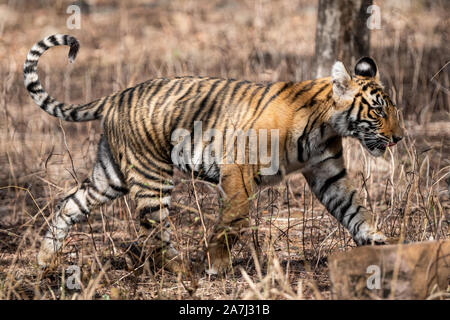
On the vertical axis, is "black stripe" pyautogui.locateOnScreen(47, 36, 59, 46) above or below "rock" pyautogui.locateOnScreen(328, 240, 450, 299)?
above

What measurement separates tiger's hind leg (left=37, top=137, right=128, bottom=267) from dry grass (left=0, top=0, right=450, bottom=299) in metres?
0.12

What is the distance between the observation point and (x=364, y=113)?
3.82 metres

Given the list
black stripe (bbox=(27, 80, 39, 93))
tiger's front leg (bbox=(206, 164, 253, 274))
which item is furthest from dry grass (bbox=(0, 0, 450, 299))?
black stripe (bbox=(27, 80, 39, 93))

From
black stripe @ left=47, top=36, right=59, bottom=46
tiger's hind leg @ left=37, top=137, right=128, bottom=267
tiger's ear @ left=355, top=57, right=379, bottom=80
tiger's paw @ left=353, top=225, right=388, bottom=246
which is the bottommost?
tiger's paw @ left=353, top=225, right=388, bottom=246

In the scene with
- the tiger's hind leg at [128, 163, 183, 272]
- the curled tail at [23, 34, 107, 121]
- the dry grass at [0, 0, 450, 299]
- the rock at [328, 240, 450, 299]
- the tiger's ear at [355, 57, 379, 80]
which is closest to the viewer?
the rock at [328, 240, 450, 299]

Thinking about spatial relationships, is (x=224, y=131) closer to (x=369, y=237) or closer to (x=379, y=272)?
(x=369, y=237)

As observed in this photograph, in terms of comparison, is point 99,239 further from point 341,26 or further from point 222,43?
point 222,43

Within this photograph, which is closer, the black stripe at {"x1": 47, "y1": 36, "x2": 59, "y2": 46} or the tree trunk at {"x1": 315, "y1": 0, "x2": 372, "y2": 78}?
the black stripe at {"x1": 47, "y1": 36, "x2": 59, "y2": 46}

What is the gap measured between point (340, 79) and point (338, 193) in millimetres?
653

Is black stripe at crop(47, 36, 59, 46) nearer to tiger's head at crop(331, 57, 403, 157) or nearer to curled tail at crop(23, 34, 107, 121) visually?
curled tail at crop(23, 34, 107, 121)

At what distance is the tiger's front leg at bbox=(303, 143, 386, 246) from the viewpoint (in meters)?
3.85

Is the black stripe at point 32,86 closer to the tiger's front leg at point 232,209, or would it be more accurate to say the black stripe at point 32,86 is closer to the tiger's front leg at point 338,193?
the tiger's front leg at point 232,209

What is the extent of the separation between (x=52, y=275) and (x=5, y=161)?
2857 mm
